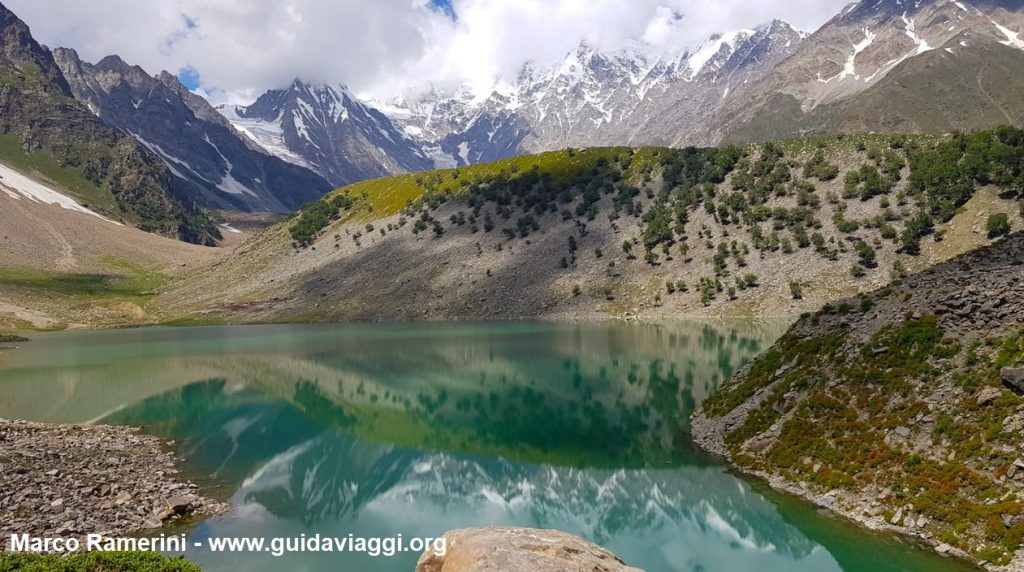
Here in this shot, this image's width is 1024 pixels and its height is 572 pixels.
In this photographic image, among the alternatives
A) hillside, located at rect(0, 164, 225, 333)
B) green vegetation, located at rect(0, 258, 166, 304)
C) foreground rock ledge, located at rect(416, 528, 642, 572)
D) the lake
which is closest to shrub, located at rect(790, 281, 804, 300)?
the lake

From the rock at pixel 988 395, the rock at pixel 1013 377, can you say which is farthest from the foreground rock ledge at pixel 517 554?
the rock at pixel 1013 377

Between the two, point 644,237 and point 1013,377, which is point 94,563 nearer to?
point 1013,377

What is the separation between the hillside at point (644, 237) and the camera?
108125 millimetres

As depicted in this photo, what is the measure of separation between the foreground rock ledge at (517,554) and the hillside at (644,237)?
9916 cm

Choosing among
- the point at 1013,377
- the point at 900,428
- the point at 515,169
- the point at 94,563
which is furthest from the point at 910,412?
the point at 515,169

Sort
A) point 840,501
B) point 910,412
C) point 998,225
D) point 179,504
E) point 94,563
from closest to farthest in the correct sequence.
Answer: point 94,563
point 840,501
point 910,412
point 179,504
point 998,225

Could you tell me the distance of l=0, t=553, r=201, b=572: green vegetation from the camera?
14227mm

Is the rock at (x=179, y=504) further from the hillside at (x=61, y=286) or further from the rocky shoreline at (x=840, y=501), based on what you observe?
the hillside at (x=61, y=286)

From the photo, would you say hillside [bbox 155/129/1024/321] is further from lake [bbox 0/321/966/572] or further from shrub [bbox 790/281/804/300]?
lake [bbox 0/321/966/572]

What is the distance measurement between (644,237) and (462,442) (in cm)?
10657

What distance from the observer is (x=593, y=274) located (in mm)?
132250

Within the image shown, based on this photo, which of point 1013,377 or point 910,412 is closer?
point 1013,377

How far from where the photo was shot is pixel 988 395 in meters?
22.8

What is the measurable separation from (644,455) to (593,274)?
333 ft
